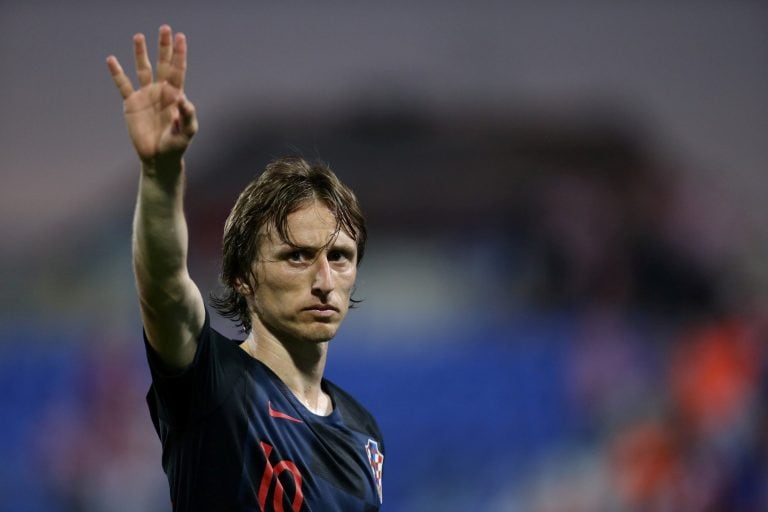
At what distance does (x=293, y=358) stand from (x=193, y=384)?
0.47m

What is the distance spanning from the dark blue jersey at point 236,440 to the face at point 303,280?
15 cm

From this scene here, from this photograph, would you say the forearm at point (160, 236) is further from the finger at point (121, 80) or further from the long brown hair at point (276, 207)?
the long brown hair at point (276, 207)

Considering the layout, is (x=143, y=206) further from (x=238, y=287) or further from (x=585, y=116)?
(x=585, y=116)

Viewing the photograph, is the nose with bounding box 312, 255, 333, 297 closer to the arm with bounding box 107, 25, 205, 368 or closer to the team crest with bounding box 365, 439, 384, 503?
the arm with bounding box 107, 25, 205, 368

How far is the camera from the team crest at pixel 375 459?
128 inches

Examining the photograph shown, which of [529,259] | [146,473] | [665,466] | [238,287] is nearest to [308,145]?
[529,259]

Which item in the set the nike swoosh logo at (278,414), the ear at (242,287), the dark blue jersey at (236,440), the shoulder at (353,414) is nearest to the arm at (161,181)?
the dark blue jersey at (236,440)

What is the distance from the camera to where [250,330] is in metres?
3.45

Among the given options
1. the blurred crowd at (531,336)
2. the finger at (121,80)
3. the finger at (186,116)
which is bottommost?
the blurred crowd at (531,336)

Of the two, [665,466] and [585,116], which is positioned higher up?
[585,116]

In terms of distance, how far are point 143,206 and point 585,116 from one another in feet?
31.5

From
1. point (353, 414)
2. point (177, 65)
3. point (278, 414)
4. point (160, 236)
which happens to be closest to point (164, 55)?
point (177, 65)

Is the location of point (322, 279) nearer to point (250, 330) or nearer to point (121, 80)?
point (250, 330)

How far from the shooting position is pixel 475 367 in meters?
10.1
